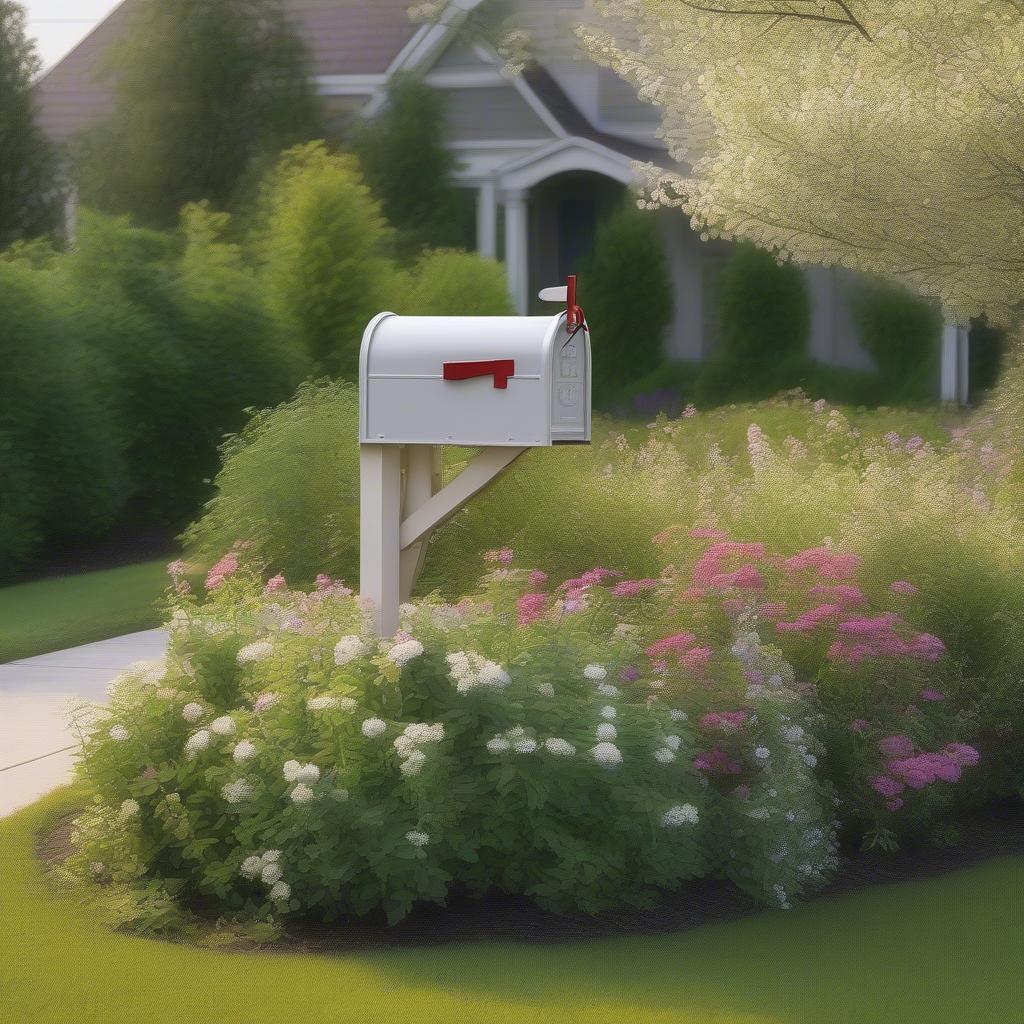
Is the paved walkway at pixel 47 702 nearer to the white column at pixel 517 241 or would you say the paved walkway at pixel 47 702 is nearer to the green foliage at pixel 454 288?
the green foliage at pixel 454 288

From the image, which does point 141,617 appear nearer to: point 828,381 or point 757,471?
point 757,471

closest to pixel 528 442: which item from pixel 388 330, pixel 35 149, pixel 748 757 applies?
pixel 388 330

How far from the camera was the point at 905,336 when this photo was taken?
20.0 metres

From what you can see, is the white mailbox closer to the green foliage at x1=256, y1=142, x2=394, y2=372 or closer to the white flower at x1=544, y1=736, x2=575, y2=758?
the white flower at x1=544, y1=736, x2=575, y2=758

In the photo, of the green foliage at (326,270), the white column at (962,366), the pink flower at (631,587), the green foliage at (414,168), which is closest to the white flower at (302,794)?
the pink flower at (631,587)

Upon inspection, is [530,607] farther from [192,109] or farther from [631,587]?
[192,109]

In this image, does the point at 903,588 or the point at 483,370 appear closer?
the point at 483,370

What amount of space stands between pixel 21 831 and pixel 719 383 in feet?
52.1

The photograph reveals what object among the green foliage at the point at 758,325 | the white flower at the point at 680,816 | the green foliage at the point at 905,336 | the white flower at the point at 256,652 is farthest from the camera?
the green foliage at the point at 758,325

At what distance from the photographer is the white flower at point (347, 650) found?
15.3 feet

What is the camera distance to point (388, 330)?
5586 mm

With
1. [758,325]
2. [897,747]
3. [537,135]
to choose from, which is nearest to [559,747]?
[897,747]

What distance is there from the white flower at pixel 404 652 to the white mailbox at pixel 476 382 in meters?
0.98

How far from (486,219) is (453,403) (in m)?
17.0
